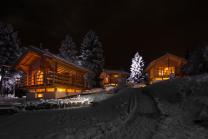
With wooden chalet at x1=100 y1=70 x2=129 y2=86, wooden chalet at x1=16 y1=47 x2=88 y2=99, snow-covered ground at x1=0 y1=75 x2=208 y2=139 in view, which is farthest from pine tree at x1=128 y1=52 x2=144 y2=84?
→ snow-covered ground at x1=0 y1=75 x2=208 y2=139

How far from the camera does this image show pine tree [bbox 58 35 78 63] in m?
65.1

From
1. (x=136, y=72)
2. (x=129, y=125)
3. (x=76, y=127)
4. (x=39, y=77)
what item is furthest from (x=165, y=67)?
(x=76, y=127)

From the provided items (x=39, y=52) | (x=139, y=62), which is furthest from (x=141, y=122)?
(x=139, y=62)

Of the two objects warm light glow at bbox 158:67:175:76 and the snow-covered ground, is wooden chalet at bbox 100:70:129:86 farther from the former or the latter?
the snow-covered ground

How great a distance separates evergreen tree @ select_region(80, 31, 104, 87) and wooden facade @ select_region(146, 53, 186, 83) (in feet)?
51.6

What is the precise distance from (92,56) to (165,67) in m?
19.4

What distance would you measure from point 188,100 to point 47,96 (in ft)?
87.7

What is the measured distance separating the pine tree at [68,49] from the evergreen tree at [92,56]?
5964mm

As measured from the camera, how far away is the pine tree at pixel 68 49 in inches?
2564

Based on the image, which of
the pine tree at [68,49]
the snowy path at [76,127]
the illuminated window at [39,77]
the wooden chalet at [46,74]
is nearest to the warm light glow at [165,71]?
the pine tree at [68,49]

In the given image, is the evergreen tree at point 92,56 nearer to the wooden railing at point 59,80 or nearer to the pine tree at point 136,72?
the wooden railing at point 59,80

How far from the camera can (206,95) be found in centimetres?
1938

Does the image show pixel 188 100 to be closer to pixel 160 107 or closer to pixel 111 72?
pixel 160 107

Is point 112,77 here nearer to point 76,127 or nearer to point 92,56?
point 92,56
